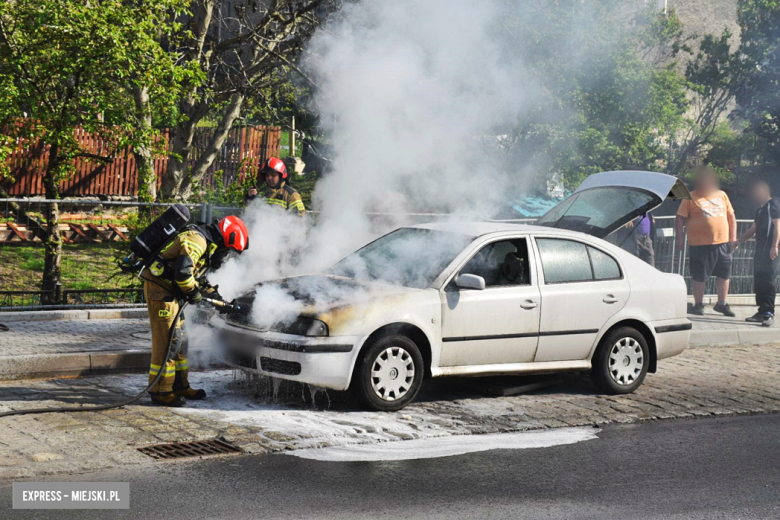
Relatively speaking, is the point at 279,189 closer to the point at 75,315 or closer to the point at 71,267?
the point at 75,315

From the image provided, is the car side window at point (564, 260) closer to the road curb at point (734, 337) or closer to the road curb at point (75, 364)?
the road curb at point (75, 364)

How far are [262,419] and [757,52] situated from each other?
31.8 meters

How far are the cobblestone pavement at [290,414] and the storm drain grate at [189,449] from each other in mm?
87

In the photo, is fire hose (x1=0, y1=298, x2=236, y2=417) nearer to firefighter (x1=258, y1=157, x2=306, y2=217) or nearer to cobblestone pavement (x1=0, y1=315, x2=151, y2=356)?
cobblestone pavement (x1=0, y1=315, x2=151, y2=356)

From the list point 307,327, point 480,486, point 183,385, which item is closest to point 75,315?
point 183,385

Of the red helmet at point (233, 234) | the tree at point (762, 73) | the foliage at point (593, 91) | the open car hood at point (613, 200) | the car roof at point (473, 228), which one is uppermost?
the tree at point (762, 73)

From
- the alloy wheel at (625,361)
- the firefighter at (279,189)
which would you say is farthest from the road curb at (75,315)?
the alloy wheel at (625,361)

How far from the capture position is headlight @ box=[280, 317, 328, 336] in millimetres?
6984

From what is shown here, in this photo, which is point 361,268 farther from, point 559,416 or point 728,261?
point 728,261

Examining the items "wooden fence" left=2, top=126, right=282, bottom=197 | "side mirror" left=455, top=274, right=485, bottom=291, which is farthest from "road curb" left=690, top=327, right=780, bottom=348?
"wooden fence" left=2, top=126, right=282, bottom=197

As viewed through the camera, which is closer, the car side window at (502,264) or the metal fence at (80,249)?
the car side window at (502,264)

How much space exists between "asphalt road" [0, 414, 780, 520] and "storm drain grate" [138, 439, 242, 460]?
179mm

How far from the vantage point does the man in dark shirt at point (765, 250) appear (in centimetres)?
1295

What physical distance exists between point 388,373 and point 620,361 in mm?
2402
